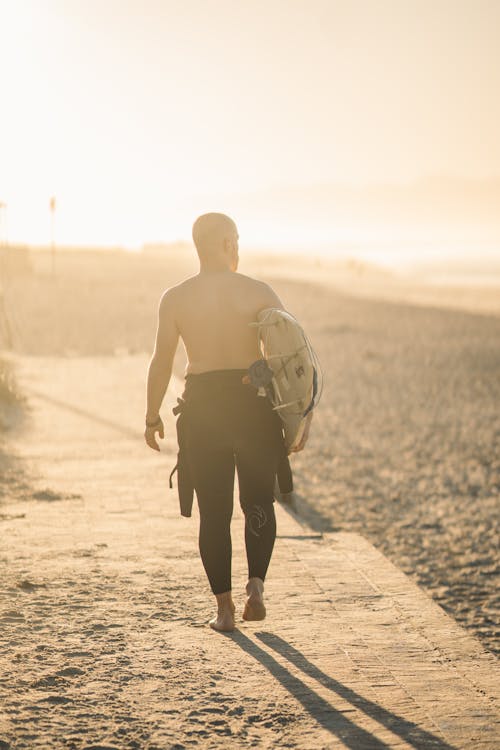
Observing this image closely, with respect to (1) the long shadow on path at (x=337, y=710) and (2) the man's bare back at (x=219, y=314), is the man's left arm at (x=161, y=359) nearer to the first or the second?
(2) the man's bare back at (x=219, y=314)

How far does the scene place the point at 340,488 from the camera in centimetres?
1008

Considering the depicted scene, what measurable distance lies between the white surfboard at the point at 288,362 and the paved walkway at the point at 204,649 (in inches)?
38.5

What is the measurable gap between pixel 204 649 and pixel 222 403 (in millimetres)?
985

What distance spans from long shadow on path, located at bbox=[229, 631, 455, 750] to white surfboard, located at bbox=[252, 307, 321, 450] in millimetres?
938

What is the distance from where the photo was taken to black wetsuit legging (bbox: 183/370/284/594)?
4.32m

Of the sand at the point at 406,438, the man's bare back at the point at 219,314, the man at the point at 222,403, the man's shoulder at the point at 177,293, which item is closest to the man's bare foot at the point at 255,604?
the man at the point at 222,403

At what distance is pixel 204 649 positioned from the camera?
4180 mm

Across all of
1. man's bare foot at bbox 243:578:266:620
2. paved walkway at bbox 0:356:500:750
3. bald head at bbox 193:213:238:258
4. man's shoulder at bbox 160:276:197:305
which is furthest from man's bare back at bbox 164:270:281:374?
paved walkway at bbox 0:356:500:750

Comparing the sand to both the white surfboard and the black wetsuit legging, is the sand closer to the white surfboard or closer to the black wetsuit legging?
the black wetsuit legging

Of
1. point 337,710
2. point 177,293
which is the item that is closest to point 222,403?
point 177,293

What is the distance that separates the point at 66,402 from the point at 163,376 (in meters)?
9.15

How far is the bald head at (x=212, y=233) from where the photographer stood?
4.36 m

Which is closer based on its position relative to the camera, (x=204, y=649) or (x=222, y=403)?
(x=204, y=649)

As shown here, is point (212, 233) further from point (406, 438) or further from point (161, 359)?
point (406, 438)
